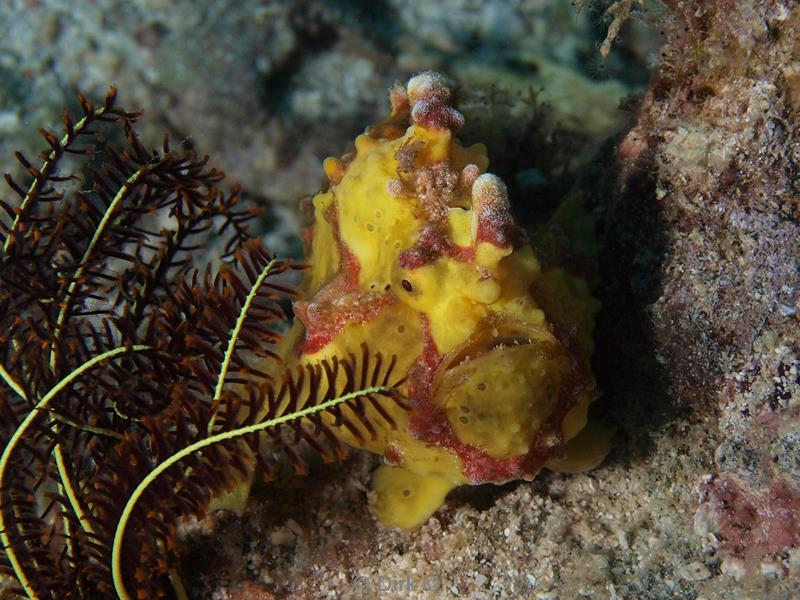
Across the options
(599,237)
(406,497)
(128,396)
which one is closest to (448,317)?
(406,497)

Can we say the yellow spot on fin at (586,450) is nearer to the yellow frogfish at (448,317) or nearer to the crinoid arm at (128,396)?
the yellow frogfish at (448,317)

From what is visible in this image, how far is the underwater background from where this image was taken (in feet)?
8.27

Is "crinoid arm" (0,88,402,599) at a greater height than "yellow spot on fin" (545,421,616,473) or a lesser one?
greater

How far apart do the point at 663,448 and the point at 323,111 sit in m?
3.02

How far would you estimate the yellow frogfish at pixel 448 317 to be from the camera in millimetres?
2475

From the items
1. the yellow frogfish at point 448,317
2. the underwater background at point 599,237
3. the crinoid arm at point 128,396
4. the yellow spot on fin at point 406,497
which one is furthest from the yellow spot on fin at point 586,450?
the crinoid arm at point 128,396

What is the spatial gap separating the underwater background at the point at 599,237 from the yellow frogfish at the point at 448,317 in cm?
27

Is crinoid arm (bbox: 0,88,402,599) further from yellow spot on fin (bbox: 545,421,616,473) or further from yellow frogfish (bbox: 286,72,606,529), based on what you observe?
yellow spot on fin (bbox: 545,421,616,473)

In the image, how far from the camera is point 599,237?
3340 millimetres

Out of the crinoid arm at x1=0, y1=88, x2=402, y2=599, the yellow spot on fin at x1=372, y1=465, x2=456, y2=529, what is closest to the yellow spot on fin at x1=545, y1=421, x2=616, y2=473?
the yellow spot on fin at x1=372, y1=465, x2=456, y2=529

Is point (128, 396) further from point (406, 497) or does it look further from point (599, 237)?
point (599, 237)

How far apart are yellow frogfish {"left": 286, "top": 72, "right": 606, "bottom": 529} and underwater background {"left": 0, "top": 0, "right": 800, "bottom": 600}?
0.27 metres

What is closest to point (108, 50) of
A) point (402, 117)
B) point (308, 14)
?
point (308, 14)

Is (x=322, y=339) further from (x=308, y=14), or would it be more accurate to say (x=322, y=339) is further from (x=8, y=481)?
(x=308, y=14)
